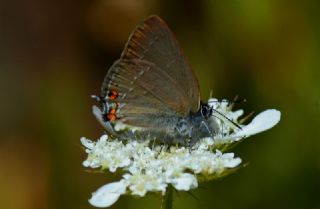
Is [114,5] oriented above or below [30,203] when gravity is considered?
above

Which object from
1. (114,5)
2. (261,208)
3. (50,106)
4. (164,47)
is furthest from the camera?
(114,5)

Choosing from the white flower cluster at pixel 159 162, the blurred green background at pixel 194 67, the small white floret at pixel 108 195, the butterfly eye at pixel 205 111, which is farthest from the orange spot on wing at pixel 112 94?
the blurred green background at pixel 194 67

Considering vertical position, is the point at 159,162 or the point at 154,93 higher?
the point at 154,93

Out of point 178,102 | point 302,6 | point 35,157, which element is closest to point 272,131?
point 302,6

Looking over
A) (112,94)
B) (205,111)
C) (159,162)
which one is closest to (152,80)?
(112,94)

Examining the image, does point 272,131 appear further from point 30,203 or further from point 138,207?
point 30,203

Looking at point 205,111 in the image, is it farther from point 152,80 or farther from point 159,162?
point 159,162

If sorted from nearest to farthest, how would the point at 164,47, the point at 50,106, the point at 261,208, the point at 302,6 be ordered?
the point at 164,47 → the point at 261,208 → the point at 302,6 → the point at 50,106
